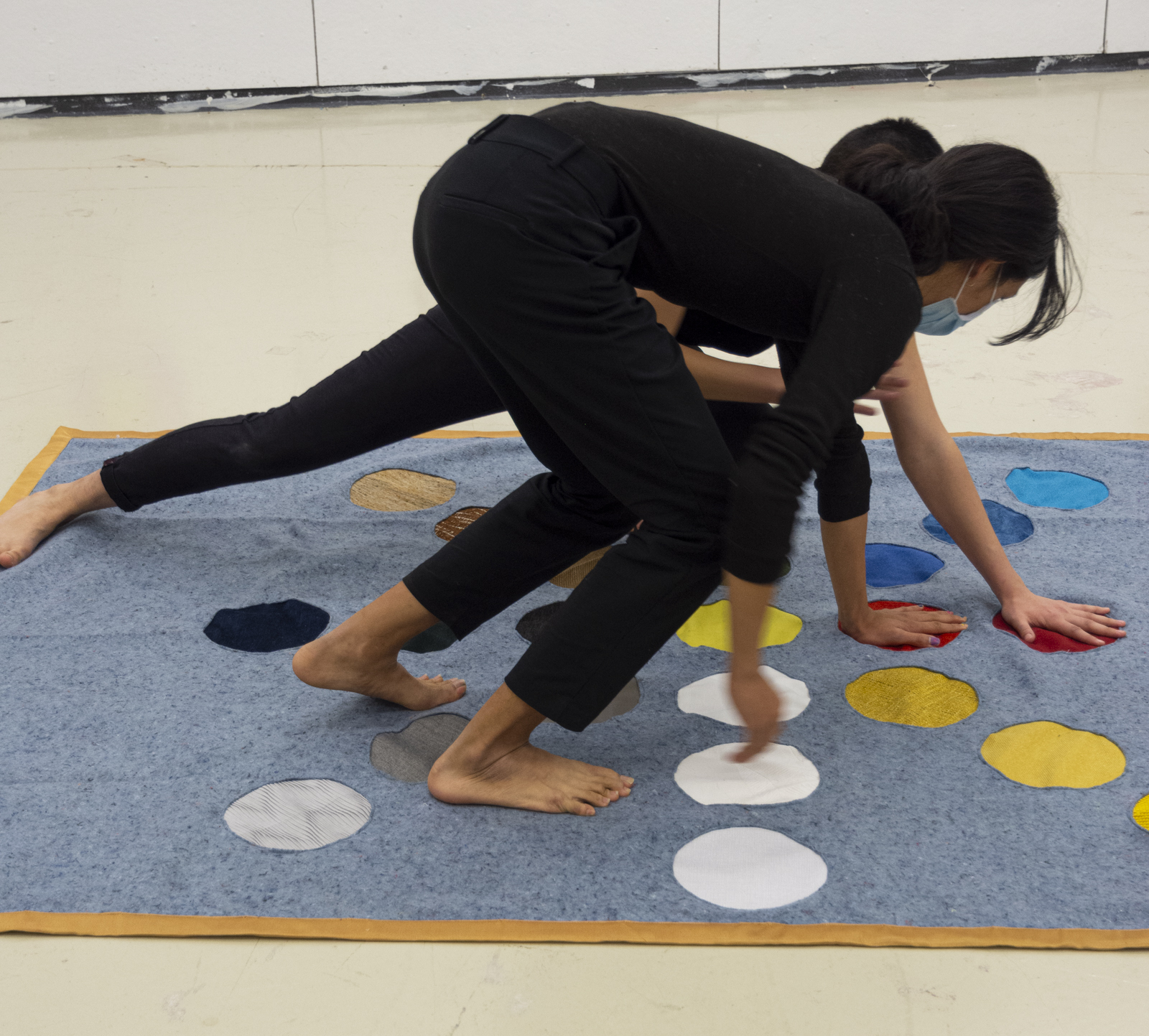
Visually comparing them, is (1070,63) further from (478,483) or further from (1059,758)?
(1059,758)

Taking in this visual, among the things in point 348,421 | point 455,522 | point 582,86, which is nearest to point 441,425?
point 348,421

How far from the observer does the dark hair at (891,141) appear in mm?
1206

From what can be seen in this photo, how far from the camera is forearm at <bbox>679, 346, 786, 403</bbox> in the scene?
4.00 ft

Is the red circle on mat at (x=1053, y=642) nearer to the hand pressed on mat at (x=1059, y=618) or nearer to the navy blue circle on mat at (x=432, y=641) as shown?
the hand pressed on mat at (x=1059, y=618)

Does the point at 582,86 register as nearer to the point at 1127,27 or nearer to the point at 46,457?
the point at 1127,27

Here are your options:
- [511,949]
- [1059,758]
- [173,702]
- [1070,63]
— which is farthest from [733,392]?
[1070,63]

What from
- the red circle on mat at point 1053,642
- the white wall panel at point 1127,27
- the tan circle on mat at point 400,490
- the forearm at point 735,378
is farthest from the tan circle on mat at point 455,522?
the white wall panel at point 1127,27

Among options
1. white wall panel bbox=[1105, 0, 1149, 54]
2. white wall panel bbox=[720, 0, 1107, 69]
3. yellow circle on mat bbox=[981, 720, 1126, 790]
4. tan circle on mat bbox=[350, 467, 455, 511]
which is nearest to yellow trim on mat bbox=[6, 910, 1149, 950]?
yellow circle on mat bbox=[981, 720, 1126, 790]

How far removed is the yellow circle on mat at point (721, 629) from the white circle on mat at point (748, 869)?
1.16 feet

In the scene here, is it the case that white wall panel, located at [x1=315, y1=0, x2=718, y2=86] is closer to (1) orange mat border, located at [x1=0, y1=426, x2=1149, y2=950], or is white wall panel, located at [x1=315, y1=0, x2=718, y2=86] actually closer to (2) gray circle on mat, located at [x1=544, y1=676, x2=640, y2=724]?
(2) gray circle on mat, located at [x1=544, y1=676, x2=640, y2=724]

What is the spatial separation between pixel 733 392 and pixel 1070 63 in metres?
4.41

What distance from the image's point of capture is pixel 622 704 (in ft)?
4.33

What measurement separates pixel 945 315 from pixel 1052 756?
50 centimetres

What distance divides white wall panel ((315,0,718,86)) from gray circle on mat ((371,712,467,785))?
Result: 13.0 feet
